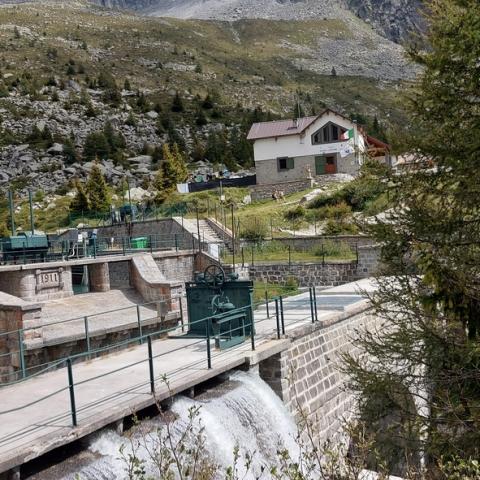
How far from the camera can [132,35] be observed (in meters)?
106

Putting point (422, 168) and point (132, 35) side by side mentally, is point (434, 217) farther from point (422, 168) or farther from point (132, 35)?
point (132, 35)

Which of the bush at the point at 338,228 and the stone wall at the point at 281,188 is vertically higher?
the stone wall at the point at 281,188

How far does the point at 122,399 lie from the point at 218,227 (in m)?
22.2

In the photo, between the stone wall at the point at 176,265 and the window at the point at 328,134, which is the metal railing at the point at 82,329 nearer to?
the stone wall at the point at 176,265

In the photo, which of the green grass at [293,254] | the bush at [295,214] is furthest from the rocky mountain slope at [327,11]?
the green grass at [293,254]

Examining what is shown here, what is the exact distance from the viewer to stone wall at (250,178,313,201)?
4012cm

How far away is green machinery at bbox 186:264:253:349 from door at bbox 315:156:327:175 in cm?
2979

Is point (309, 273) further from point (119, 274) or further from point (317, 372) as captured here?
point (317, 372)

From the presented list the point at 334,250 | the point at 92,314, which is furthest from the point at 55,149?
the point at 92,314

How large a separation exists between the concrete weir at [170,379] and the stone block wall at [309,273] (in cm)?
881

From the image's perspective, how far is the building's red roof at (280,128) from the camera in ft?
140

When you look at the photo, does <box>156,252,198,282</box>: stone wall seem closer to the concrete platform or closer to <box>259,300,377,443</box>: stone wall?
the concrete platform

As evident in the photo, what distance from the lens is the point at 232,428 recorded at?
9.03 metres

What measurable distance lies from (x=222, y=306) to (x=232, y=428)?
12.4 ft
